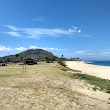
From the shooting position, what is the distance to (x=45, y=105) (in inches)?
659

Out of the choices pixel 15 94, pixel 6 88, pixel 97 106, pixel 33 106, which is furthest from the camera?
pixel 6 88

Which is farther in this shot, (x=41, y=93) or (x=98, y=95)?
(x=98, y=95)

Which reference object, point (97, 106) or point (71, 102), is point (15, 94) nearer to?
point (71, 102)

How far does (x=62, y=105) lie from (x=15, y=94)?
3.98m

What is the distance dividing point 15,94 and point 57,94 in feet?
10.8

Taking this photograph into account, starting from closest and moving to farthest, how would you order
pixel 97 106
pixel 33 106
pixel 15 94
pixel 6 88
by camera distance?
pixel 33 106 < pixel 97 106 < pixel 15 94 < pixel 6 88

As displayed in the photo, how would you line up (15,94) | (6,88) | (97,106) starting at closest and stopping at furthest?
(97,106), (15,94), (6,88)

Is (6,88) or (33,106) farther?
(6,88)

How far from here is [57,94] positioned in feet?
64.8

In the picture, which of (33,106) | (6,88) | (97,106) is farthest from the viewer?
(6,88)

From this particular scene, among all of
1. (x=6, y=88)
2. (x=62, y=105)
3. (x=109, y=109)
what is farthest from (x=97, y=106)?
(x=6, y=88)

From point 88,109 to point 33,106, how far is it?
3.64 metres

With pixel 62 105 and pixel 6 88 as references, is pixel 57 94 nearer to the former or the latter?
pixel 62 105

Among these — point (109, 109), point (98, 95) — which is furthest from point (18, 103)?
point (98, 95)
